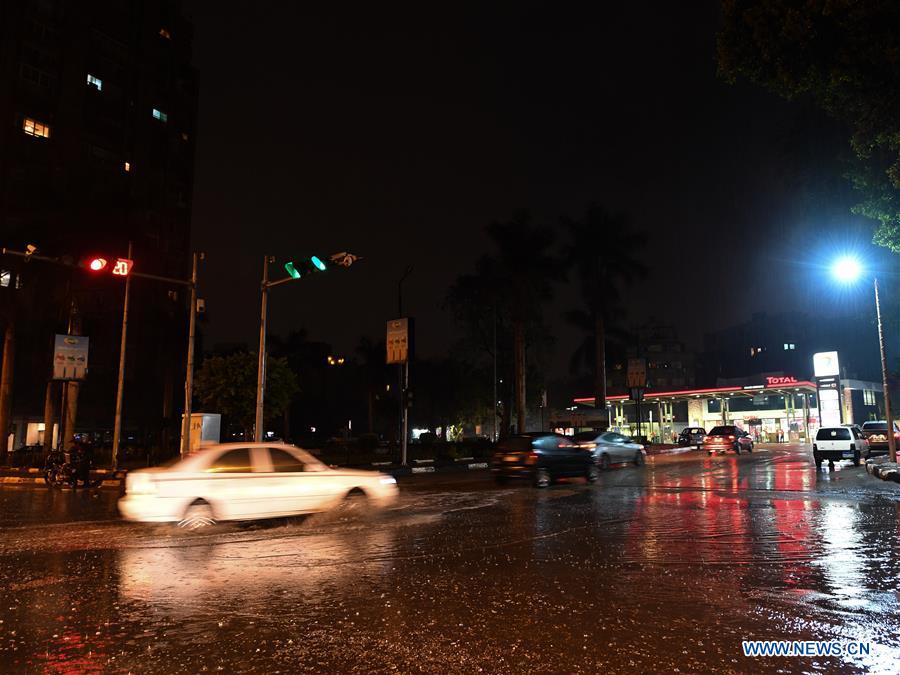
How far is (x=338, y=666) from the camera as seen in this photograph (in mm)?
4820

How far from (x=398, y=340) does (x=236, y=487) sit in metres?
19.7

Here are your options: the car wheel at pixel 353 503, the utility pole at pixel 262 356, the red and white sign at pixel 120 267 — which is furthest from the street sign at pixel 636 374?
the car wheel at pixel 353 503

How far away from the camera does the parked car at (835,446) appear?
28.2 m

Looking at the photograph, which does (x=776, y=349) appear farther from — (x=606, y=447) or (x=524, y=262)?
(x=606, y=447)

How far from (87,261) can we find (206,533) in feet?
35.1

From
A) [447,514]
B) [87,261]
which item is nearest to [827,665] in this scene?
[447,514]

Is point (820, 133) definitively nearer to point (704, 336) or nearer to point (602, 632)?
point (602, 632)

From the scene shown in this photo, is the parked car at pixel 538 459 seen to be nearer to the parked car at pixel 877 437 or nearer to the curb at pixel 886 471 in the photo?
the curb at pixel 886 471

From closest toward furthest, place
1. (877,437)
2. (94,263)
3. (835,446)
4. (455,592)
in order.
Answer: (455,592), (94,263), (835,446), (877,437)

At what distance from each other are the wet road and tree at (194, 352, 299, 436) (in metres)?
28.8

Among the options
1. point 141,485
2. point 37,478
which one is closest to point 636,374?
point 37,478

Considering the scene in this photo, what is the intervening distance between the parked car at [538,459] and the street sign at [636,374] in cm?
2809

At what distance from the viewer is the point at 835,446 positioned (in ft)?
92.8

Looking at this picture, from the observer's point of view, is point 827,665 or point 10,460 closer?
point 827,665
